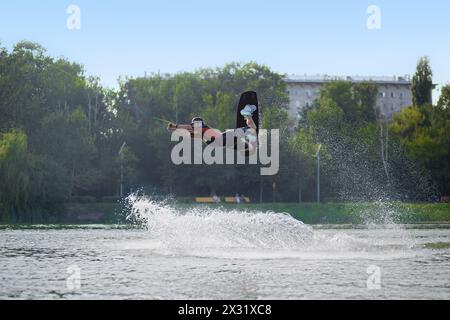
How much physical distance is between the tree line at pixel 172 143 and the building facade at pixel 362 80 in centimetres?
5613

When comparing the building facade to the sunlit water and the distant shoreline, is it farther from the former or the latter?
the sunlit water

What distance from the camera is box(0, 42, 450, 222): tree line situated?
87938 mm

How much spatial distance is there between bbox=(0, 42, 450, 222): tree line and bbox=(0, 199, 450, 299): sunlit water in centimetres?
3778

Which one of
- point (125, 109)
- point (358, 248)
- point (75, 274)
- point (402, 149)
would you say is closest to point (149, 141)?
point (125, 109)

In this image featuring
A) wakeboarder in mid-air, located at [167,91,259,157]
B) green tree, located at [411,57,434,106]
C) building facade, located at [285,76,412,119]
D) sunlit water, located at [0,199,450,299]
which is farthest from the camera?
building facade, located at [285,76,412,119]

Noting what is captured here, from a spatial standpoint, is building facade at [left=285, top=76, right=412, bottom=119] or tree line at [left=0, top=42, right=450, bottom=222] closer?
tree line at [left=0, top=42, right=450, bottom=222]

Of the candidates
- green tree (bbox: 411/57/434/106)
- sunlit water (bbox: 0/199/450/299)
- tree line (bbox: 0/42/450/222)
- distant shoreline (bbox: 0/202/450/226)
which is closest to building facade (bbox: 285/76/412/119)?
green tree (bbox: 411/57/434/106)

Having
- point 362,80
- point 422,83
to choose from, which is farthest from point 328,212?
point 362,80

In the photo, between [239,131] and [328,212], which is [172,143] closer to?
[328,212]

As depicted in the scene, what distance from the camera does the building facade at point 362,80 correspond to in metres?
174

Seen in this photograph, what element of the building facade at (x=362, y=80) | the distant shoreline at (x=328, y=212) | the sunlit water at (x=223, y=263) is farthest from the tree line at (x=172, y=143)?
the building facade at (x=362, y=80)

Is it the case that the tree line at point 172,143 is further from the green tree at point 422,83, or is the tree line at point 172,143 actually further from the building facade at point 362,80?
the building facade at point 362,80

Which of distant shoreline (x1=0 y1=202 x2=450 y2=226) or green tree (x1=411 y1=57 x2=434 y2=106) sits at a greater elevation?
green tree (x1=411 y1=57 x2=434 y2=106)

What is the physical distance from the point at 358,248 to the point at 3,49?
207ft
